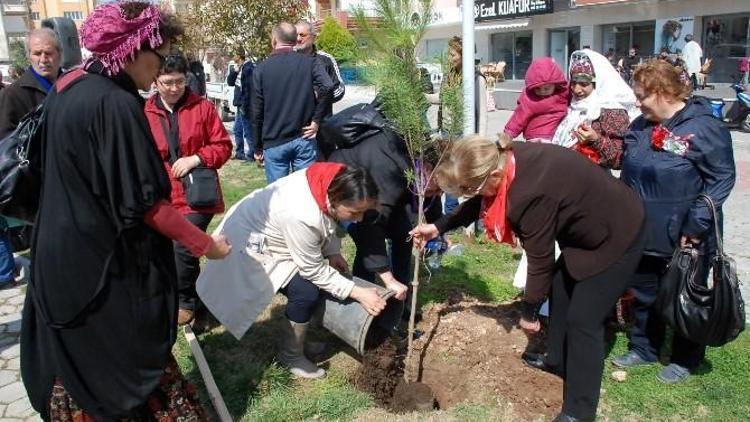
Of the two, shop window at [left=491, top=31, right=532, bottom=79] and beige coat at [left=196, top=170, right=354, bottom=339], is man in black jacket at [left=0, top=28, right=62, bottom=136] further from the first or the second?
shop window at [left=491, top=31, right=532, bottom=79]

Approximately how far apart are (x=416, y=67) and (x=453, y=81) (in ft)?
1.10

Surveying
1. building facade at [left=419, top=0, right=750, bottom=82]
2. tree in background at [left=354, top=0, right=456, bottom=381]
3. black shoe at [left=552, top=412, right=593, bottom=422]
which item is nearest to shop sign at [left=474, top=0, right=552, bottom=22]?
building facade at [left=419, top=0, right=750, bottom=82]

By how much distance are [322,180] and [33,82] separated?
2.59m

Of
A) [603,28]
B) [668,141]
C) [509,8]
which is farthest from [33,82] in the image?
[509,8]

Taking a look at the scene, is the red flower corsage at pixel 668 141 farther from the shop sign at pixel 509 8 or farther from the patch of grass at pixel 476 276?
the shop sign at pixel 509 8

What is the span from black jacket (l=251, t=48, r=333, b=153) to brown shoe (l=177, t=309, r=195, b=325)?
201cm

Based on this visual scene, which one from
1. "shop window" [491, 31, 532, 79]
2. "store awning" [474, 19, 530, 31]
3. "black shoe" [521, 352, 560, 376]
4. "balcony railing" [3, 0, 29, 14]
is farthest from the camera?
"balcony railing" [3, 0, 29, 14]

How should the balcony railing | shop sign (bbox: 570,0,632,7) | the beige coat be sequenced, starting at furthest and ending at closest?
1. the balcony railing
2. shop sign (bbox: 570,0,632,7)
3. the beige coat

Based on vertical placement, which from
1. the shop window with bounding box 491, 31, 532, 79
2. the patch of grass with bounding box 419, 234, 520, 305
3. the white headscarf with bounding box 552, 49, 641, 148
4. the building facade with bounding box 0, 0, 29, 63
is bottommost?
the patch of grass with bounding box 419, 234, 520, 305

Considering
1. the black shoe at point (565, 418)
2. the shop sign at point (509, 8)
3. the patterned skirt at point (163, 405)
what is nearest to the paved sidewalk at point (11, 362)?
the patterned skirt at point (163, 405)

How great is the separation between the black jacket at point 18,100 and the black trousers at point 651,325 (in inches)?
153

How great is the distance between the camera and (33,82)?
14.4 feet

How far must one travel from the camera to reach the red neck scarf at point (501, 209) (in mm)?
2656

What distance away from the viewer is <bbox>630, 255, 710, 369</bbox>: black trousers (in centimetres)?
341
